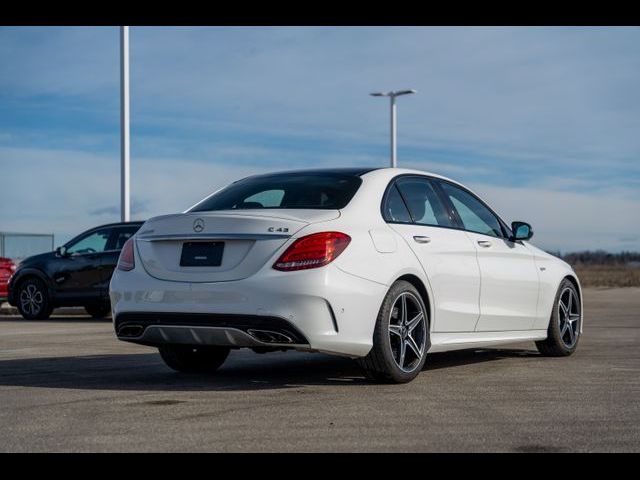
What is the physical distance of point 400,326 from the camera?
721 cm

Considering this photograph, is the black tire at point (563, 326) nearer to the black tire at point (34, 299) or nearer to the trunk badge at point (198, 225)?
the trunk badge at point (198, 225)

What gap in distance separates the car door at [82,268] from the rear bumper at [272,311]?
1034 cm

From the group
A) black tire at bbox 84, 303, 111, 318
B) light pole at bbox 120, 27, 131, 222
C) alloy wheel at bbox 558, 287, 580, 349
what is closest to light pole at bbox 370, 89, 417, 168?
light pole at bbox 120, 27, 131, 222

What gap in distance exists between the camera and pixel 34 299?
57.8 ft

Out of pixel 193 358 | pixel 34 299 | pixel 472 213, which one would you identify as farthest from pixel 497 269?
pixel 34 299

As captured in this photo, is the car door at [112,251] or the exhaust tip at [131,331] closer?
the exhaust tip at [131,331]

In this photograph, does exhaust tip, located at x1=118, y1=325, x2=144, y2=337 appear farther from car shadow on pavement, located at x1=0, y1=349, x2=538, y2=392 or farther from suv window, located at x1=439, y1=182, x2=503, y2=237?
suv window, located at x1=439, y1=182, x2=503, y2=237

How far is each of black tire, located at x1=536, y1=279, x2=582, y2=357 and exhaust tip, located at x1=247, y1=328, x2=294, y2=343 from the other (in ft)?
12.3

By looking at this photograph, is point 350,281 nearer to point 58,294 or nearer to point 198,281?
point 198,281

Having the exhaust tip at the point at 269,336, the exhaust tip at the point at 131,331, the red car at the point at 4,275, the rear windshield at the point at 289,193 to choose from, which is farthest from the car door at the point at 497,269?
the red car at the point at 4,275

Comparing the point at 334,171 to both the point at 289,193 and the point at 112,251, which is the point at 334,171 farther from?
the point at 112,251

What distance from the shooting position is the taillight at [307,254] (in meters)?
6.60

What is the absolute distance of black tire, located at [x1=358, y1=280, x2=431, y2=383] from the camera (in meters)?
6.94
